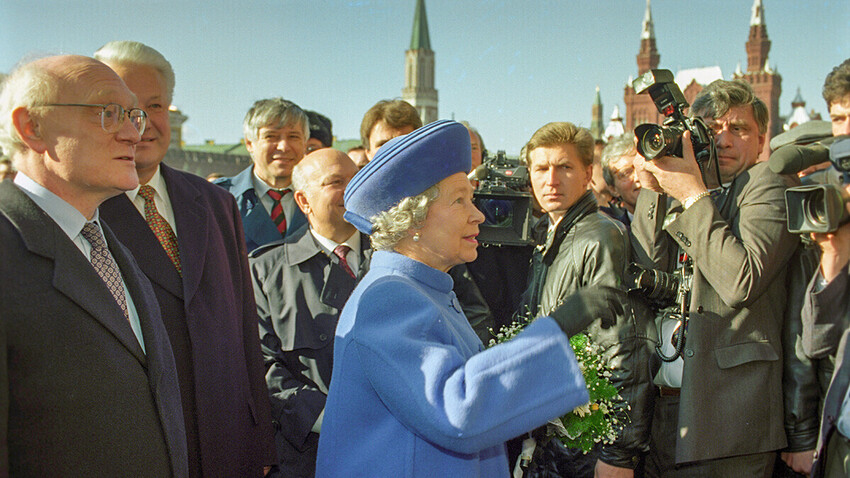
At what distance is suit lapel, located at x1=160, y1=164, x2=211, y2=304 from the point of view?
8.43ft

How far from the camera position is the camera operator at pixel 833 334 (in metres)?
1.80

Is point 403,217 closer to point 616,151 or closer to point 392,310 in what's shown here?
point 392,310

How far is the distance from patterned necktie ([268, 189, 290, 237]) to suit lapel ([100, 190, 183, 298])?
1999mm

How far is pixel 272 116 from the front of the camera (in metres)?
4.62

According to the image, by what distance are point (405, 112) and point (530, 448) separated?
252 cm

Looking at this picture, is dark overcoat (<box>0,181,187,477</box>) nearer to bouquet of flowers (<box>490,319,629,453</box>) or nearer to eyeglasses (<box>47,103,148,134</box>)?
eyeglasses (<box>47,103,148,134</box>)

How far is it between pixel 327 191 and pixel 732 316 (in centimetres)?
202

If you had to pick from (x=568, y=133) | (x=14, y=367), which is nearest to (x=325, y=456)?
(x=14, y=367)

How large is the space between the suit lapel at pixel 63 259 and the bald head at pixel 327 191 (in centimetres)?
153

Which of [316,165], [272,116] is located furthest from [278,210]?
[316,165]

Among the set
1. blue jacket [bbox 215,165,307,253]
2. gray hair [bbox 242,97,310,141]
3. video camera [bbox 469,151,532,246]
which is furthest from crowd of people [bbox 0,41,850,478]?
gray hair [bbox 242,97,310,141]

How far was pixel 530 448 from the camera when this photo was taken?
245 centimetres

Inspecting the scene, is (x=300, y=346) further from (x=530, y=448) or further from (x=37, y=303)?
(x=37, y=303)

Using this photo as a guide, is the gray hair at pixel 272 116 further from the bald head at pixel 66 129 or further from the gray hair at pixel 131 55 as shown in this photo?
the bald head at pixel 66 129
